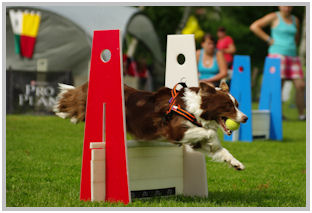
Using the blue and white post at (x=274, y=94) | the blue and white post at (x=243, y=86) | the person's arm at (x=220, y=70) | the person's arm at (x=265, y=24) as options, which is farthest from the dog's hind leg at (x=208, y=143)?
the person's arm at (x=265, y=24)

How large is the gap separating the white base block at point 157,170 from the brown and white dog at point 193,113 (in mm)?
159

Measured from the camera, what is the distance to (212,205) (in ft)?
12.9

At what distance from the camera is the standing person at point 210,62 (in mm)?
8836

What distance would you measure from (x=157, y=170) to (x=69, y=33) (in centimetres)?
1249

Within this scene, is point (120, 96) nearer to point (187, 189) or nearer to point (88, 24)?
point (187, 189)

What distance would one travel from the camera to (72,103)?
15.3 feet

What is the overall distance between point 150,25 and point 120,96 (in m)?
15.3

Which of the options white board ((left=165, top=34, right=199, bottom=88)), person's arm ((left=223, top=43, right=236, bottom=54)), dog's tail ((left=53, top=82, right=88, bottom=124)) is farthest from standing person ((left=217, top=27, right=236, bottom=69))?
dog's tail ((left=53, top=82, right=88, bottom=124))

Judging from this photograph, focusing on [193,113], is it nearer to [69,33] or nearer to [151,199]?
[151,199]

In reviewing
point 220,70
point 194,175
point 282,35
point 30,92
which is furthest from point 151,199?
point 30,92

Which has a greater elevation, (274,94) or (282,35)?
(282,35)

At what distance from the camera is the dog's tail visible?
4.57 metres

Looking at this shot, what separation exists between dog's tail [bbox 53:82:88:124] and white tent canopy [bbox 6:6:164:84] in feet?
29.6

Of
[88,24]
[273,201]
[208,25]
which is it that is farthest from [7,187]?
[208,25]
